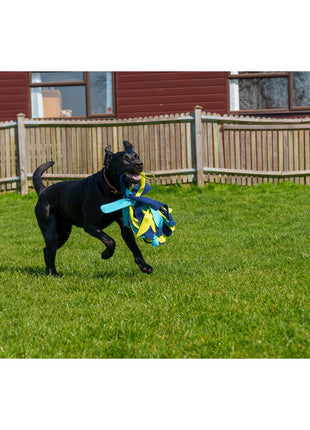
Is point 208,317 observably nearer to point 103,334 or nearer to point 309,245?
point 103,334

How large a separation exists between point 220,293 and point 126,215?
118cm

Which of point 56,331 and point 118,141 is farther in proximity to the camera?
point 118,141

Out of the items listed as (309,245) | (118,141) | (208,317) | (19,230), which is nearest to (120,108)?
(118,141)

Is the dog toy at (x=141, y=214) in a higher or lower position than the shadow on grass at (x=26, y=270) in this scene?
higher

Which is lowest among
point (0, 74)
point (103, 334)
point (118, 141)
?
point (103, 334)

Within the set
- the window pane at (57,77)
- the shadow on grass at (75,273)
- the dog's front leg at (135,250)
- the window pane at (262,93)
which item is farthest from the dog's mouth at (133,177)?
the window pane at (57,77)

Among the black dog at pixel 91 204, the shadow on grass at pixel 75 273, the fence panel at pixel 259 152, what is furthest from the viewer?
the fence panel at pixel 259 152

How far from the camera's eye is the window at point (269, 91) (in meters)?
15.4

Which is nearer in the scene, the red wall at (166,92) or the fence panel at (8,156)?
the fence panel at (8,156)

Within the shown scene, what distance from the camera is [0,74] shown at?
1565 centimetres

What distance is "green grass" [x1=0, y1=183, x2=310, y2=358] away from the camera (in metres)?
3.34

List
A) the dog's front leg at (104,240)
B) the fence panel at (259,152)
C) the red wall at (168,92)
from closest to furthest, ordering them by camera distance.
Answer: the dog's front leg at (104,240)
the fence panel at (259,152)
the red wall at (168,92)

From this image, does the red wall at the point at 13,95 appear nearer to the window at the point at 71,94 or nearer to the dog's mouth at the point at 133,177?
the window at the point at 71,94

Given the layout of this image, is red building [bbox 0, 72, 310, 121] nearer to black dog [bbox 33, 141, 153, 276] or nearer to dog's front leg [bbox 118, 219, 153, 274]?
black dog [bbox 33, 141, 153, 276]
